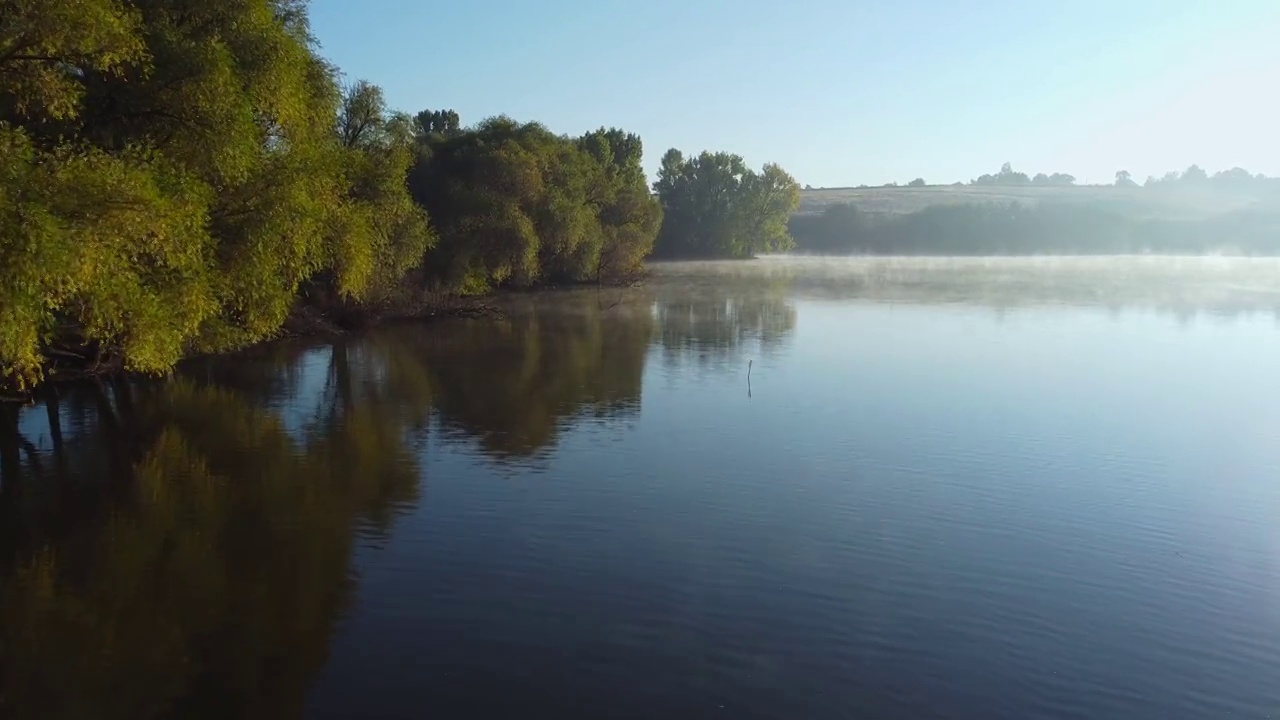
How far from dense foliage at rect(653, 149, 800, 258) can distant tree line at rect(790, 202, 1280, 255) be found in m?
30.3

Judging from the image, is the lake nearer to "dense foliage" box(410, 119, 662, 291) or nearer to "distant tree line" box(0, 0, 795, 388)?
"distant tree line" box(0, 0, 795, 388)

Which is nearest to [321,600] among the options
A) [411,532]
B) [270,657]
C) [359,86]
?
[270,657]

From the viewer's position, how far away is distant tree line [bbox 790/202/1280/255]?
118 meters

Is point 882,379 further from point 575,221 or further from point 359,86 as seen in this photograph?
point 575,221

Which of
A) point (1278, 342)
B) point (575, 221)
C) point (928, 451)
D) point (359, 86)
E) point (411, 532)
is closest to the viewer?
point (411, 532)

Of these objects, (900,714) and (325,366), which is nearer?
(900,714)

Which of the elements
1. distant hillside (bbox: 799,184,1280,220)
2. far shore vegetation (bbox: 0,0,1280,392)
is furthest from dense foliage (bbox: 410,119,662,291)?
distant hillside (bbox: 799,184,1280,220)

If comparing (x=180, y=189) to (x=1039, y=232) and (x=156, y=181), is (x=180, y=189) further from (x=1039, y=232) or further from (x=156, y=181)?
(x=1039, y=232)

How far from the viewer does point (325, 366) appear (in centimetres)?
2844

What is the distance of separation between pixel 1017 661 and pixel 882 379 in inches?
615

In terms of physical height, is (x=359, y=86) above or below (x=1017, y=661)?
above

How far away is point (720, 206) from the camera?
100 metres

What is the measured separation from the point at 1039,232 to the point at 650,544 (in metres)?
126

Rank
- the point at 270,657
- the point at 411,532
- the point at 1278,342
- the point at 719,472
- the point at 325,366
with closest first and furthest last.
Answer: the point at 270,657 < the point at 411,532 < the point at 719,472 < the point at 325,366 < the point at 1278,342
